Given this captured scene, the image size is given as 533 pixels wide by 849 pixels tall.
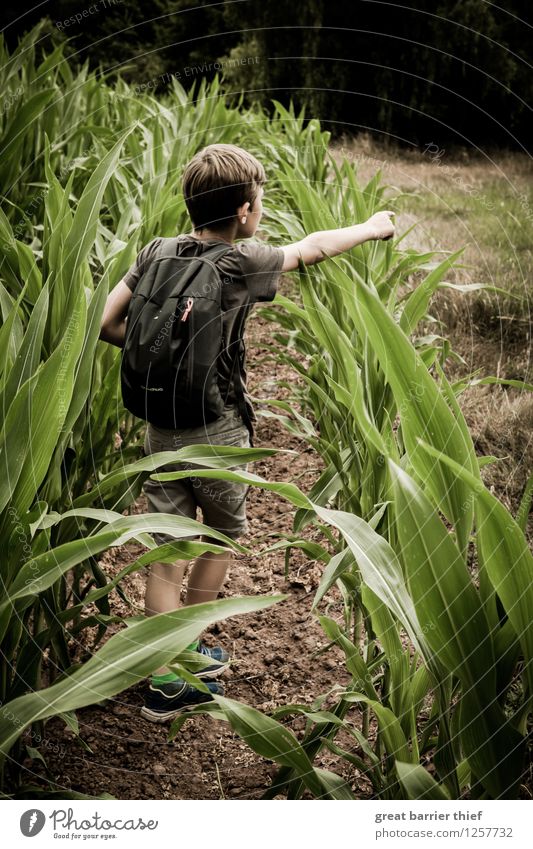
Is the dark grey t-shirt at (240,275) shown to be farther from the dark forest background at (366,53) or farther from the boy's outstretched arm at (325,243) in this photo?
the dark forest background at (366,53)

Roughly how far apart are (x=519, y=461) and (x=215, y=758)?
0.93m

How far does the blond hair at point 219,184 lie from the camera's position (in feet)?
2.96

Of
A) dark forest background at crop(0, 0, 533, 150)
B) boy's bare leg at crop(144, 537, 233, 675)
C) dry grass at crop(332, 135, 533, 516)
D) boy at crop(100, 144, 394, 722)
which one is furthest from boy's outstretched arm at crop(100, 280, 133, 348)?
dark forest background at crop(0, 0, 533, 150)

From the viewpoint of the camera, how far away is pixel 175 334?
87 cm

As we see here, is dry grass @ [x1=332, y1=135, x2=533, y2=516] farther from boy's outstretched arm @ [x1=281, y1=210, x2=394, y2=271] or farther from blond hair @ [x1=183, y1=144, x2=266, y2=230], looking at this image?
blond hair @ [x1=183, y1=144, x2=266, y2=230]

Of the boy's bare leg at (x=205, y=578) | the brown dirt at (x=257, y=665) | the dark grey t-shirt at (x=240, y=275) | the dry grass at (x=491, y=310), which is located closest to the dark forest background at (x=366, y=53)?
the dry grass at (x=491, y=310)

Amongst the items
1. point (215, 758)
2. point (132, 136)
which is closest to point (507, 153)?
point (132, 136)

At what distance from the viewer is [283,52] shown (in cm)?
583

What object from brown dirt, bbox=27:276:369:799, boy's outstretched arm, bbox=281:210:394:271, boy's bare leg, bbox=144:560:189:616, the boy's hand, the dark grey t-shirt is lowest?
brown dirt, bbox=27:276:369:799

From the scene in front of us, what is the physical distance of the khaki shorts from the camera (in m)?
0.95

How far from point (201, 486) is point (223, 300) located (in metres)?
0.26

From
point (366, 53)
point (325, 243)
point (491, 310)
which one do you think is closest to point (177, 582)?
point (325, 243)

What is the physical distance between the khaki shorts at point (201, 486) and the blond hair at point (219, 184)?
0.26 meters

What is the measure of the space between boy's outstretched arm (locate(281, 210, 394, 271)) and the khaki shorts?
227mm
